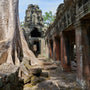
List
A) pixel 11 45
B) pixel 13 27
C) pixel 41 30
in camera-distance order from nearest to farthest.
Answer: pixel 11 45 → pixel 13 27 → pixel 41 30

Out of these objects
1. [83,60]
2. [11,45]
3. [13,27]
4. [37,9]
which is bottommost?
[83,60]

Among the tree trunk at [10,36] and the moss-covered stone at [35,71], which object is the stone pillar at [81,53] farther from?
the tree trunk at [10,36]

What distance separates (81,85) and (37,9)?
62.5 ft

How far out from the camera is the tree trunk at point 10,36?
3.91 metres

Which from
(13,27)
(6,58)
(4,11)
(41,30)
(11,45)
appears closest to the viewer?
(6,58)

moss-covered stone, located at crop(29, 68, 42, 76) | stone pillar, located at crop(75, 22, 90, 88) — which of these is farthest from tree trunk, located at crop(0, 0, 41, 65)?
stone pillar, located at crop(75, 22, 90, 88)

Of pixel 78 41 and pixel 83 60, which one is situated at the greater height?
pixel 78 41

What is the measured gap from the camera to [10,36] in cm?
450

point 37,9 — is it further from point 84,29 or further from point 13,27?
point 84,29

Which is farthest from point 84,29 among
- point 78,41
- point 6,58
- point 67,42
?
point 6,58

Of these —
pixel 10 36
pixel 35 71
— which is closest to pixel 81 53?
pixel 35 71

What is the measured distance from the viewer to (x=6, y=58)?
3.96m

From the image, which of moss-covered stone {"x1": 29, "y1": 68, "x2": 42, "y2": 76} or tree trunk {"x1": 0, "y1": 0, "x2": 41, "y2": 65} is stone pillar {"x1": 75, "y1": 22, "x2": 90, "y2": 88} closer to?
moss-covered stone {"x1": 29, "y1": 68, "x2": 42, "y2": 76}

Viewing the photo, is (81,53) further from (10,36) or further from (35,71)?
(10,36)
